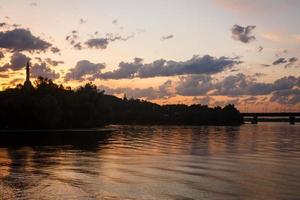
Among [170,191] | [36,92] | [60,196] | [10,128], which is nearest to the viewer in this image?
[60,196]

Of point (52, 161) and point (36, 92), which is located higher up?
point (36, 92)

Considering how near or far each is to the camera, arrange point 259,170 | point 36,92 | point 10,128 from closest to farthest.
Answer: point 259,170 < point 10,128 < point 36,92

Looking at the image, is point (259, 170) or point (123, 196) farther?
point (259, 170)

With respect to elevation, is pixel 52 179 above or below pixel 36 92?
below

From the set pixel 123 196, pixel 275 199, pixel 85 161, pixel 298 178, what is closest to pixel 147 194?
pixel 123 196

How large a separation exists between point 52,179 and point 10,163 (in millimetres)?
15606

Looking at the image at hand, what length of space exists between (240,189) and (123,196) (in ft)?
32.7

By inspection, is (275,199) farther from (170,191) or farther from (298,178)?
(298,178)

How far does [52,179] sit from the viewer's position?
41.5 metres

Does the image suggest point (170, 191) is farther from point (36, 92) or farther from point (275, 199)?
point (36, 92)

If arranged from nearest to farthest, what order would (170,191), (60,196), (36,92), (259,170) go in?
(60,196)
(170,191)
(259,170)
(36,92)

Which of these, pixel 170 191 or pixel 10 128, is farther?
pixel 10 128

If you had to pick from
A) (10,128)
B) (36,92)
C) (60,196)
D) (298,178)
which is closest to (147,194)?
(60,196)

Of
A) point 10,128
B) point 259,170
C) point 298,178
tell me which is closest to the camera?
point 298,178
